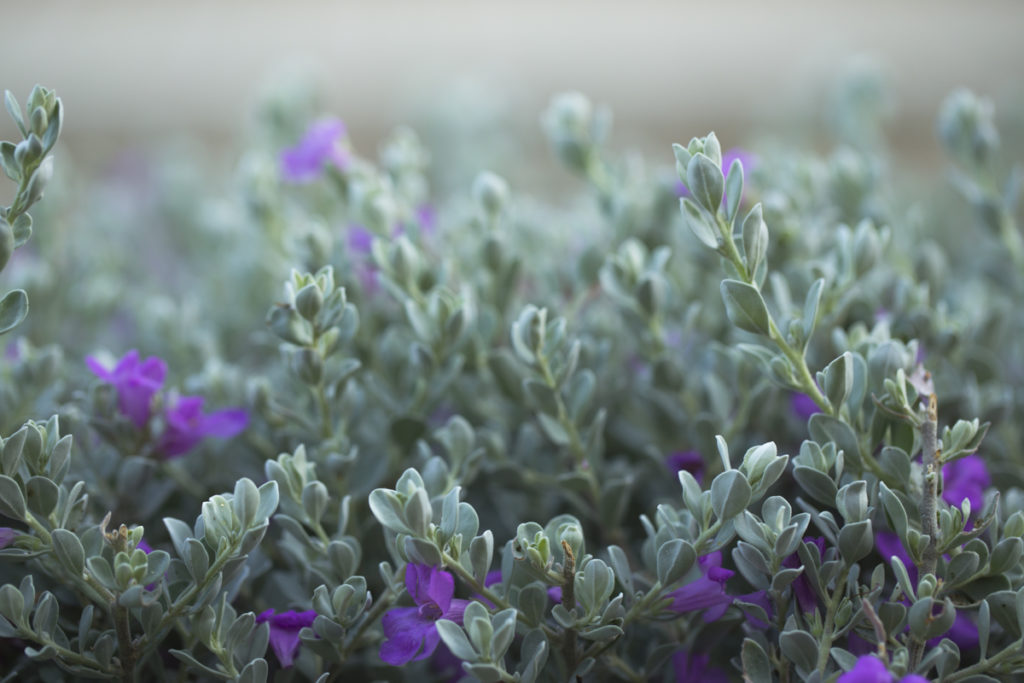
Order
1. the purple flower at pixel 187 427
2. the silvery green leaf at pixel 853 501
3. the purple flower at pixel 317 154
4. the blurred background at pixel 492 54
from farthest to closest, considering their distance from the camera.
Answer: the blurred background at pixel 492 54 → the purple flower at pixel 317 154 → the purple flower at pixel 187 427 → the silvery green leaf at pixel 853 501

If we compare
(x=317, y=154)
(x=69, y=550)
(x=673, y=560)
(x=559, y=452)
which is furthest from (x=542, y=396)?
(x=317, y=154)

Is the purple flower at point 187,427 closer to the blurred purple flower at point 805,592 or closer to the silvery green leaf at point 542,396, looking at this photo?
the silvery green leaf at point 542,396

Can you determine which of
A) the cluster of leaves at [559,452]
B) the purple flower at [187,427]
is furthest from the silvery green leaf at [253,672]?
the purple flower at [187,427]

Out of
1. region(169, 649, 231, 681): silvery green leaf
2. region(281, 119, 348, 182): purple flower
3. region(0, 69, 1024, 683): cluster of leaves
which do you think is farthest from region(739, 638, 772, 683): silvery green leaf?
region(281, 119, 348, 182): purple flower

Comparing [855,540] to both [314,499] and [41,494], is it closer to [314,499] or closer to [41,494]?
[314,499]

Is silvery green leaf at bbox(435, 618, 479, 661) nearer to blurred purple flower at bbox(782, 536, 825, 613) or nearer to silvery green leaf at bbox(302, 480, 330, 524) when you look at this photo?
silvery green leaf at bbox(302, 480, 330, 524)
